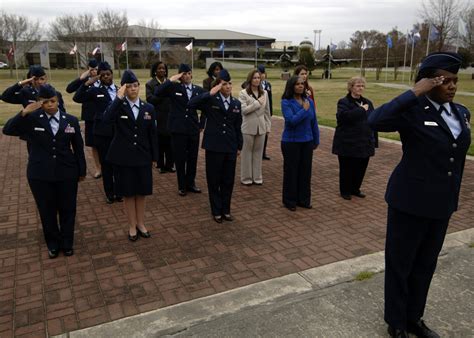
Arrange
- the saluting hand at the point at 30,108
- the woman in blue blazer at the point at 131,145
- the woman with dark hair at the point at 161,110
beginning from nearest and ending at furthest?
the saluting hand at the point at 30,108 < the woman in blue blazer at the point at 131,145 < the woman with dark hair at the point at 161,110

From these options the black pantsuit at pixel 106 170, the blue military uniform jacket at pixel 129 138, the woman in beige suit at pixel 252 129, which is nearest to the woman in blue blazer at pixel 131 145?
the blue military uniform jacket at pixel 129 138

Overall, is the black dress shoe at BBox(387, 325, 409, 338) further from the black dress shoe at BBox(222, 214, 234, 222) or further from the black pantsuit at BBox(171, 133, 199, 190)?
the black pantsuit at BBox(171, 133, 199, 190)

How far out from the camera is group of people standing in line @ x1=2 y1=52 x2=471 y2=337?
8.79ft

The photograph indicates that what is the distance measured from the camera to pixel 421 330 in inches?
119

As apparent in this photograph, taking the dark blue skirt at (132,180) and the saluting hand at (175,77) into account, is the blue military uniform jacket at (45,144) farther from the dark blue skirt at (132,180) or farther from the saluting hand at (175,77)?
the saluting hand at (175,77)

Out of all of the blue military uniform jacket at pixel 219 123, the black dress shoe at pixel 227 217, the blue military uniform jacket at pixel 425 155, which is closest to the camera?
the blue military uniform jacket at pixel 425 155

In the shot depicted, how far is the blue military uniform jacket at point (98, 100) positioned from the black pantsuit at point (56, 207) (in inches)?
66.1

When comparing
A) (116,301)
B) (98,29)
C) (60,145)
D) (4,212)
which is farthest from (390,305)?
(98,29)

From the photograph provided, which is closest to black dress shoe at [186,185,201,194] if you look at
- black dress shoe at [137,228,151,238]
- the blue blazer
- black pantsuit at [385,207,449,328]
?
the blue blazer

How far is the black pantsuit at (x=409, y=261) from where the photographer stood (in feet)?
9.31

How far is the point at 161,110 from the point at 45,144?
3.57 m

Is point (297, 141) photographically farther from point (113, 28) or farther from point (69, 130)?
point (113, 28)

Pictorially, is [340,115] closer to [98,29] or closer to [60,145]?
[60,145]

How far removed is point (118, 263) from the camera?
13.7 ft
